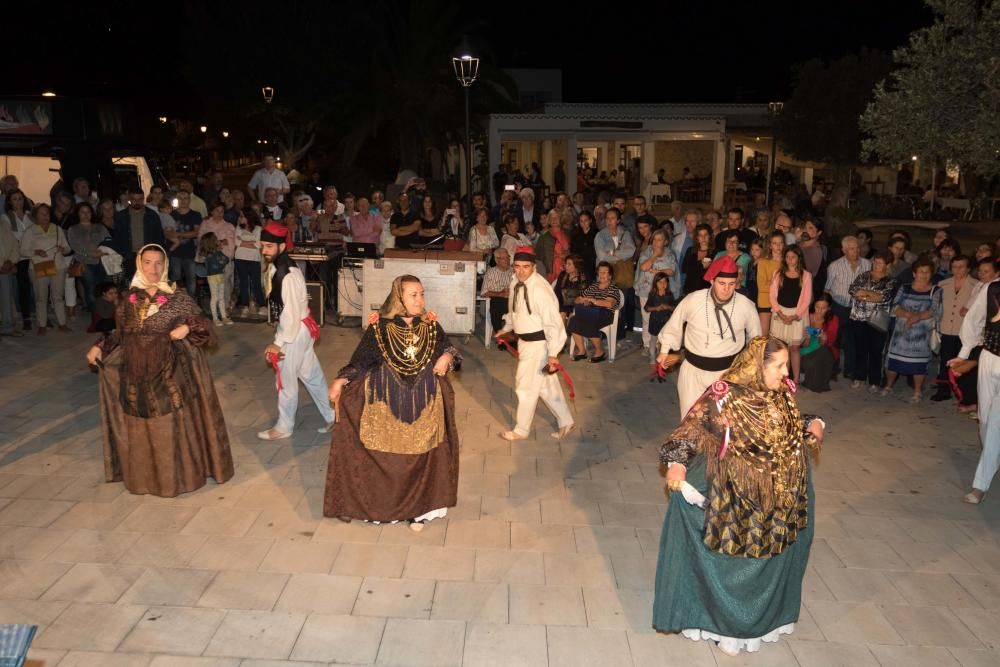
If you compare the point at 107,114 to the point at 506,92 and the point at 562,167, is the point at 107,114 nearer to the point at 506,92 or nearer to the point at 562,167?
the point at 506,92

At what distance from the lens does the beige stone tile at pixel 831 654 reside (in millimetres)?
4945

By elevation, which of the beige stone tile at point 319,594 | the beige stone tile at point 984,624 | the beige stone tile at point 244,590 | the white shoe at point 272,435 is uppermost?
the white shoe at point 272,435

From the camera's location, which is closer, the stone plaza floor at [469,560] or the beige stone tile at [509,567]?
the stone plaza floor at [469,560]

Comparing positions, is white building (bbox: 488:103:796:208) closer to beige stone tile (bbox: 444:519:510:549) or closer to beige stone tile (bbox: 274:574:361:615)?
beige stone tile (bbox: 444:519:510:549)

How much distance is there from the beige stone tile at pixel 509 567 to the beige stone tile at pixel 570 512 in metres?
0.58

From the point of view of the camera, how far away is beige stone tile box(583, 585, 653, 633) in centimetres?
530

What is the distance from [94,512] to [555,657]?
3.72m

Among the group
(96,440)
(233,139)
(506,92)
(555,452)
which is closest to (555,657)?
(555,452)

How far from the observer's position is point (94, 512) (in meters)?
6.66

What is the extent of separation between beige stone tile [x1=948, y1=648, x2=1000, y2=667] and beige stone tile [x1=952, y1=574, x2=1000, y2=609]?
0.60 metres

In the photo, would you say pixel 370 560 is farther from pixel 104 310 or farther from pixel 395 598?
pixel 104 310

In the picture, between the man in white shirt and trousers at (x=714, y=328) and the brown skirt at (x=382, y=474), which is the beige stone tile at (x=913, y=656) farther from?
the brown skirt at (x=382, y=474)

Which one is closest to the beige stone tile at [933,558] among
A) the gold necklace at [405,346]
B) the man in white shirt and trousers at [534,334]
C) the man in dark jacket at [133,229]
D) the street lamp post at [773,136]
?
the man in white shirt and trousers at [534,334]

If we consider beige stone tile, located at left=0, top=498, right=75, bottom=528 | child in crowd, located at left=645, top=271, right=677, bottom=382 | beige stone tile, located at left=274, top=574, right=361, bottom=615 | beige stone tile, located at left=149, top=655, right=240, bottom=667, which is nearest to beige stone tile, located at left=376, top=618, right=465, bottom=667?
beige stone tile, located at left=274, top=574, right=361, bottom=615
